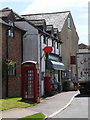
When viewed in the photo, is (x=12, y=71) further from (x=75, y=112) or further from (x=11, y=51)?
(x=75, y=112)

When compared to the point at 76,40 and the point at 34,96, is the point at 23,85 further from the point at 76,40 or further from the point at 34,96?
the point at 76,40

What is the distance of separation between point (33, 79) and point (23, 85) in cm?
80

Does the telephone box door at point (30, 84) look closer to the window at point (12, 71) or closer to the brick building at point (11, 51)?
the brick building at point (11, 51)

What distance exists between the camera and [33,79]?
1962cm

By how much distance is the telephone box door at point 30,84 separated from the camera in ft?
63.9

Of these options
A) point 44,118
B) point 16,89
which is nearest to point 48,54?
point 16,89

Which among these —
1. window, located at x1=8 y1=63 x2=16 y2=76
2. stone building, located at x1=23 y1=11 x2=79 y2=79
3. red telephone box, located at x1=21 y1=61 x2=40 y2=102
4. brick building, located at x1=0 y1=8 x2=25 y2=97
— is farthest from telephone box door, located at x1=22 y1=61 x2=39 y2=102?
stone building, located at x1=23 y1=11 x2=79 y2=79

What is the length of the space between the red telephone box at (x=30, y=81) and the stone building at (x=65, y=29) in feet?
63.3

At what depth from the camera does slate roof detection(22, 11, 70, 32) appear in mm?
41188

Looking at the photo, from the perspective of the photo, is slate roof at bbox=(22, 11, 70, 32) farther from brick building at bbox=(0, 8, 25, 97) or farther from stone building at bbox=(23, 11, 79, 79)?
brick building at bbox=(0, 8, 25, 97)

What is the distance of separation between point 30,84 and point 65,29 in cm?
2387

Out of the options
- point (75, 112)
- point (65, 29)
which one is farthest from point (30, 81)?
point (65, 29)

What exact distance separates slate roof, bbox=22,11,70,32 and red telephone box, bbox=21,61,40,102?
2111 cm

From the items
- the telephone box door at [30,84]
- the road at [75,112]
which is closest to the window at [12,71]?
the telephone box door at [30,84]
